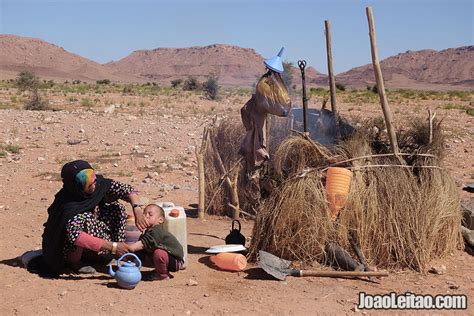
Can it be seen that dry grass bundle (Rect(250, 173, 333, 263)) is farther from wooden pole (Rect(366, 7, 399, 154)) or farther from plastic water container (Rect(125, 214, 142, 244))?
plastic water container (Rect(125, 214, 142, 244))

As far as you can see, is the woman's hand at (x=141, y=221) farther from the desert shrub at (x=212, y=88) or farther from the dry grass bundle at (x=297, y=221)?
the desert shrub at (x=212, y=88)

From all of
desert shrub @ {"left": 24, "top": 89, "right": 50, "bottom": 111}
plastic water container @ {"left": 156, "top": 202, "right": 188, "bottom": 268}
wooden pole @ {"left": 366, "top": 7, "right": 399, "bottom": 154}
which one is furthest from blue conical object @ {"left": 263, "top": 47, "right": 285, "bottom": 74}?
desert shrub @ {"left": 24, "top": 89, "right": 50, "bottom": 111}

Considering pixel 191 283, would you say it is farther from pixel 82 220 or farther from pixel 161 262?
pixel 82 220

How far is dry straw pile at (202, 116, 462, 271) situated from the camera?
6.24 metres

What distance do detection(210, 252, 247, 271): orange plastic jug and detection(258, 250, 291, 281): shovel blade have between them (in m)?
0.21

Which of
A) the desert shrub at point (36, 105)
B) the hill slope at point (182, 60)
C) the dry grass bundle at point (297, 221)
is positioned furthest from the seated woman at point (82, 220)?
the hill slope at point (182, 60)

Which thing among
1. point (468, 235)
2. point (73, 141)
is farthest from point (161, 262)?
point (73, 141)

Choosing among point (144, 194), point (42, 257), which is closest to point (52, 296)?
point (42, 257)

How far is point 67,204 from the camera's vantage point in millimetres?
5664

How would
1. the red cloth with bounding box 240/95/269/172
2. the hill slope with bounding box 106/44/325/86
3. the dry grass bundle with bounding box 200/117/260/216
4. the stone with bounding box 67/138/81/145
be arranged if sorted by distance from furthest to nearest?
the hill slope with bounding box 106/44/325/86
the stone with bounding box 67/138/81/145
the dry grass bundle with bounding box 200/117/260/216
the red cloth with bounding box 240/95/269/172

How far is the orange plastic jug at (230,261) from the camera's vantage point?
6207 mm

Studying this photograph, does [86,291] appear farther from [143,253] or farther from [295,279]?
[295,279]

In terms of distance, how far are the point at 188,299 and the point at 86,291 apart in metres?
0.89

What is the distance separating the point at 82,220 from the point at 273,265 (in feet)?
6.04
